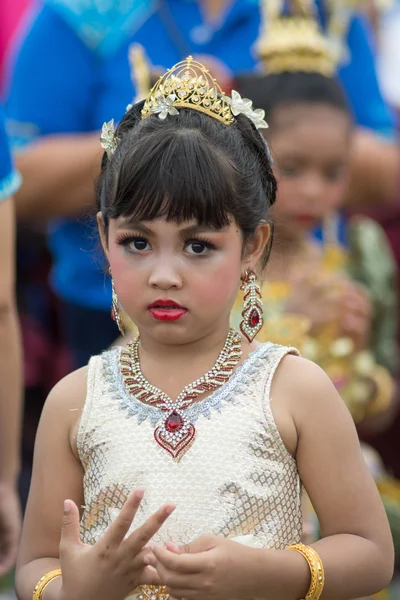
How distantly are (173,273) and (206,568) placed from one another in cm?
57

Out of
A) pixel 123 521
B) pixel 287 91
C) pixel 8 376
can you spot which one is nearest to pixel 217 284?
pixel 123 521

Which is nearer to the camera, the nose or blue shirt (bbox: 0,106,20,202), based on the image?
the nose

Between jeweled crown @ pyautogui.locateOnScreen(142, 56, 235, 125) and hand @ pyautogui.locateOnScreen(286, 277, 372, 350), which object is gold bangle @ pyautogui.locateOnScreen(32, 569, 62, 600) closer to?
jeweled crown @ pyautogui.locateOnScreen(142, 56, 235, 125)

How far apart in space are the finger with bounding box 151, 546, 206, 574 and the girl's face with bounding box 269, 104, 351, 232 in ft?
6.21

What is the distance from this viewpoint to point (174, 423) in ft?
8.07

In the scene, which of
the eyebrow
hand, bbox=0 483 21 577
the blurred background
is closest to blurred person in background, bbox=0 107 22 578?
hand, bbox=0 483 21 577

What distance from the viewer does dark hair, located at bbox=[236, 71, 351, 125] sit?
4168 millimetres

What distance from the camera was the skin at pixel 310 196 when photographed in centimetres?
399

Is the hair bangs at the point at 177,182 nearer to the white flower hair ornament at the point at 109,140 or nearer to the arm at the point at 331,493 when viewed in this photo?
the white flower hair ornament at the point at 109,140

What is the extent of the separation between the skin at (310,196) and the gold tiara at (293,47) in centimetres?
29

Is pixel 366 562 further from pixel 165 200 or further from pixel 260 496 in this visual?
pixel 165 200

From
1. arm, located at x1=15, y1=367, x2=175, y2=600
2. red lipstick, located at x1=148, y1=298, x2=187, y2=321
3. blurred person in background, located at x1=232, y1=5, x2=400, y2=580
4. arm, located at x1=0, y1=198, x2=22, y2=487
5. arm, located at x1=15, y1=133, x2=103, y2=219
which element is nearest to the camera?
red lipstick, located at x1=148, y1=298, x2=187, y2=321

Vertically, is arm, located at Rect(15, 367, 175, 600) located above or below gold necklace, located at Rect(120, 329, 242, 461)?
below

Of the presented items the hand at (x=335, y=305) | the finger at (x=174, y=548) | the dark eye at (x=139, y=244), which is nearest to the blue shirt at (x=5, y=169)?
the dark eye at (x=139, y=244)
